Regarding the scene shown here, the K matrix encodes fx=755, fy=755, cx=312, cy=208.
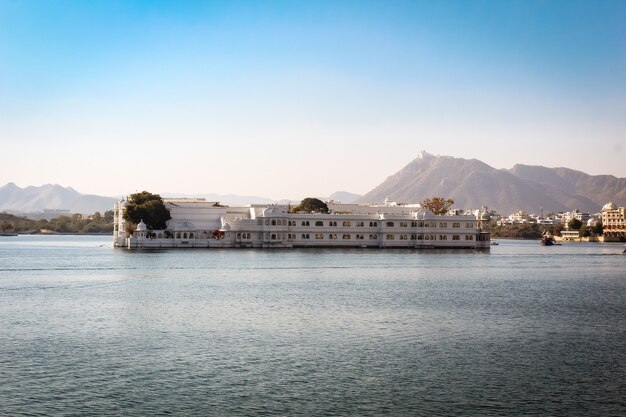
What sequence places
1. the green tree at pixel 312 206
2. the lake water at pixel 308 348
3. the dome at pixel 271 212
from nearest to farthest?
the lake water at pixel 308 348 < the dome at pixel 271 212 < the green tree at pixel 312 206

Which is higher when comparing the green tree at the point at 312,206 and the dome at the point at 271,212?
the green tree at the point at 312,206

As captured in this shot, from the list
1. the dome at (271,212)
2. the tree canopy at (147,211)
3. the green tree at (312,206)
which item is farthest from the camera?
the green tree at (312,206)

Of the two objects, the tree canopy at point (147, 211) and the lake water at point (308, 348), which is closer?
the lake water at point (308, 348)

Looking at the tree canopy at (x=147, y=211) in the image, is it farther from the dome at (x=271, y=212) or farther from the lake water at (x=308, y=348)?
the lake water at (x=308, y=348)

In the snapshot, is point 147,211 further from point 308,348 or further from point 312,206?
point 308,348

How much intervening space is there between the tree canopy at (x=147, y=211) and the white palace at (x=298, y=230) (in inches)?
50.2

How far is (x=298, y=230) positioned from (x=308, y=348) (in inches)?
3385

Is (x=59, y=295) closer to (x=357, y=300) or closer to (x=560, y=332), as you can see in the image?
(x=357, y=300)

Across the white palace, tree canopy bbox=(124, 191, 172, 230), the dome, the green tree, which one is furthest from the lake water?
the green tree

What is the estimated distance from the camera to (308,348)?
29.1 metres

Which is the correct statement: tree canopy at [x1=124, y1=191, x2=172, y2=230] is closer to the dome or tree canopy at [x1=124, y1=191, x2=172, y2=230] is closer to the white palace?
the white palace

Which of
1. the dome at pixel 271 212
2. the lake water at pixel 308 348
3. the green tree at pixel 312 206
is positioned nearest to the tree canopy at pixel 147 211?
the dome at pixel 271 212

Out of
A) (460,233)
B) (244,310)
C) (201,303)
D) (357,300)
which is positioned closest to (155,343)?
(244,310)

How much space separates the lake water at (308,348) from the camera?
21.6 meters
